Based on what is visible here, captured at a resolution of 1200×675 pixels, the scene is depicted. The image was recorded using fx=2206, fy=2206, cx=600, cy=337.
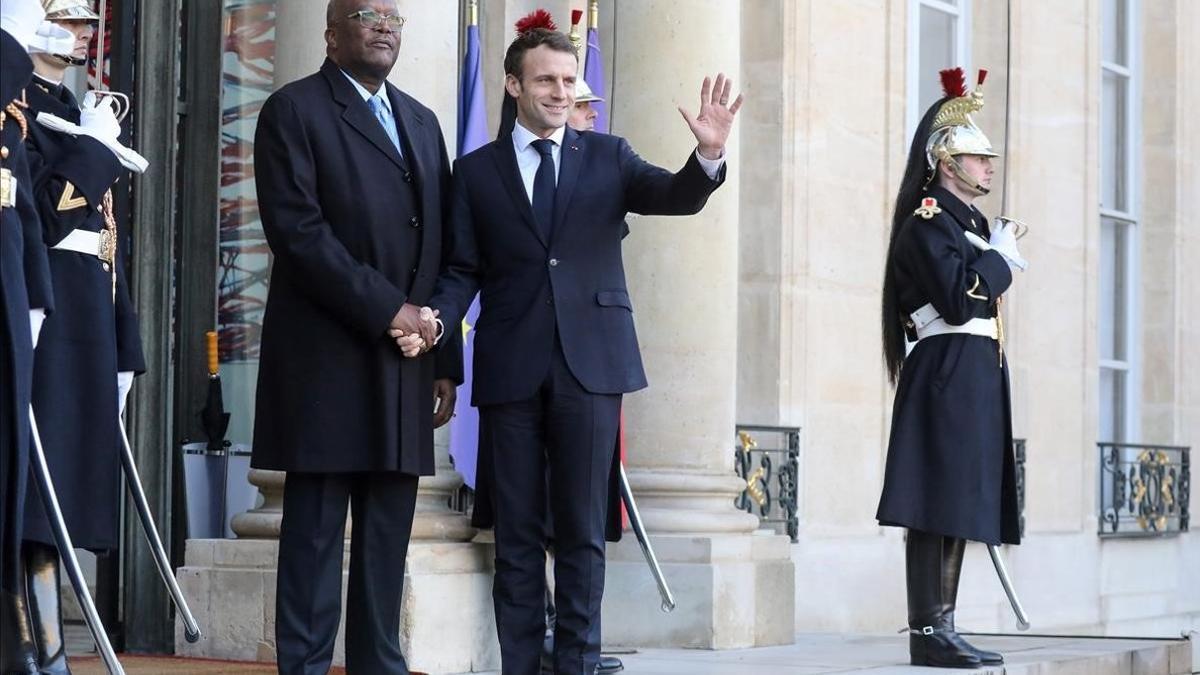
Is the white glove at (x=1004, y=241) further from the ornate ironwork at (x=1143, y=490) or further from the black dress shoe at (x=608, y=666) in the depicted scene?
the ornate ironwork at (x=1143, y=490)

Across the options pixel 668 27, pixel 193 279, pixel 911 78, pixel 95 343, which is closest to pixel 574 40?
pixel 668 27

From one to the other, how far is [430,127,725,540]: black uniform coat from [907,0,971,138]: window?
18.1 ft

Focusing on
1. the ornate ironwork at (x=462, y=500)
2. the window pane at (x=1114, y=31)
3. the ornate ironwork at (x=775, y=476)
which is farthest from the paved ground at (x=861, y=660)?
the window pane at (x=1114, y=31)

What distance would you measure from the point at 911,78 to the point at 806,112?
1.19 m

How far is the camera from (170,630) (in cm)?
804

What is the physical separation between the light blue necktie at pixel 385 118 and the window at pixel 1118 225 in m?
8.95

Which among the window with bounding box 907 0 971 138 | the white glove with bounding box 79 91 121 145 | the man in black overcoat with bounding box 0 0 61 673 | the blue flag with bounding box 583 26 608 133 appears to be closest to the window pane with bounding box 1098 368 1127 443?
the window with bounding box 907 0 971 138

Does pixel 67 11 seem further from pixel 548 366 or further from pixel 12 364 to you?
pixel 12 364

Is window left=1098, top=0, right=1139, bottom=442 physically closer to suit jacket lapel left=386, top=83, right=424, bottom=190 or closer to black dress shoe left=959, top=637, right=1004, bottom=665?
black dress shoe left=959, top=637, right=1004, bottom=665

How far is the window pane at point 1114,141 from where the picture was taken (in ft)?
45.8

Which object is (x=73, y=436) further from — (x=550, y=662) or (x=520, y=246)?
(x=550, y=662)

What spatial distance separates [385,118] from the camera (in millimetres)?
5633

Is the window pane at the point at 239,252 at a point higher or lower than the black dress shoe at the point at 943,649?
higher

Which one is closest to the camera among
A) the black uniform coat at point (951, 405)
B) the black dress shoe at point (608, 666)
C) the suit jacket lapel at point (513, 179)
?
the suit jacket lapel at point (513, 179)
